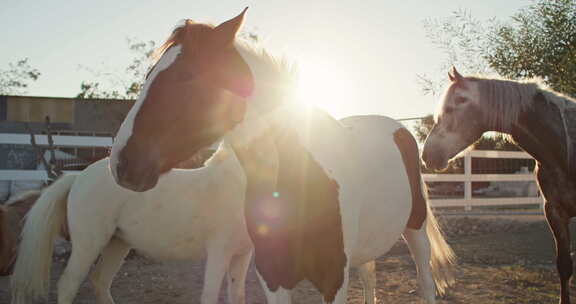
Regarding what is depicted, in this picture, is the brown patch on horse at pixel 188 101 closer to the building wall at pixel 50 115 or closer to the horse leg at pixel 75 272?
the horse leg at pixel 75 272

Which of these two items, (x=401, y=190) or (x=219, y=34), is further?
(x=401, y=190)

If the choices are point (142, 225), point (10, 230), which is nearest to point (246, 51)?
point (142, 225)

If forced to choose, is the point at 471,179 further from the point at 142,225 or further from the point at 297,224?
the point at 297,224

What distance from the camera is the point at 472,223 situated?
10.0 metres

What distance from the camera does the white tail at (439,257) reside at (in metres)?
4.12

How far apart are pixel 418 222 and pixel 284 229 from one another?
1877mm

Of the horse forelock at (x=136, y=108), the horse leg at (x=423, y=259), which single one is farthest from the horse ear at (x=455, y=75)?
the horse forelock at (x=136, y=108)

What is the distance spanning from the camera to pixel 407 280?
17.8 ft

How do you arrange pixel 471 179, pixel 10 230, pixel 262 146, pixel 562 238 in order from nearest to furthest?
pixel 262 146 → pixel 562 238 → pixel 10 230 → pixel 471 179

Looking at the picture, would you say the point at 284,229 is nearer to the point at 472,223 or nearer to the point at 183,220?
the point at 183,220

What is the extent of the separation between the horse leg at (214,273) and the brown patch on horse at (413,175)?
1464 millimetres

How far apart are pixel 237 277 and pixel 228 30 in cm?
239

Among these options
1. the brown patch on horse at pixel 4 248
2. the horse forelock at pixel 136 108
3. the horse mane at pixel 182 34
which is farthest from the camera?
the brown patch on horse at pixel 4 248

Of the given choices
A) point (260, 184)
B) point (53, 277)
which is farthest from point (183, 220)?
point (53, 277)
